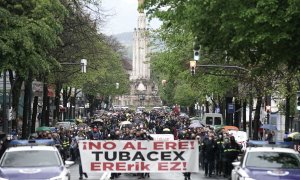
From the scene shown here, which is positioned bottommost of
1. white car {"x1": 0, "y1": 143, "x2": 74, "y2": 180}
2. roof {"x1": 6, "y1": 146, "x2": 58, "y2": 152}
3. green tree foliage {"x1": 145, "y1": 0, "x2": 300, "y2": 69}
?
white car {"x1": 0, "y1": 143, "x2": 74, "y2": 180}

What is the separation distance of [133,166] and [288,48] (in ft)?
18.0

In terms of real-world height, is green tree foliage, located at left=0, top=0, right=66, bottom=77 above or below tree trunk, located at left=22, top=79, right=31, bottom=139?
above

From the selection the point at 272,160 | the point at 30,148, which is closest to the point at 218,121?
the point at 30,148

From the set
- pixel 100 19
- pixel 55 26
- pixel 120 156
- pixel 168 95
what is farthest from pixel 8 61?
pixel 168 95

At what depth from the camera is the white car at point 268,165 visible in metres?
18.2

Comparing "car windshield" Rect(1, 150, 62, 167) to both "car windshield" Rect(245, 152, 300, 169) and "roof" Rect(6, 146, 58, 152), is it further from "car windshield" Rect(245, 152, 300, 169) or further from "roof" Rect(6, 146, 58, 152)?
"car windshield" Rect(245, 152, 300, 169)

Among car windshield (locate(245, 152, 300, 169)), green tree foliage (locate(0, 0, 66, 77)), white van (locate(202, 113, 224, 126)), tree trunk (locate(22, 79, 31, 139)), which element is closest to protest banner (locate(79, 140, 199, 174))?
car windshield (locate(245, 152, 300, 169))

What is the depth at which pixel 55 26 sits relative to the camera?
101 feet

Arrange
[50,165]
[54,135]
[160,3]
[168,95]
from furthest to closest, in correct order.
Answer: [168,95]
[54,135]
[160,3]
[50,165]

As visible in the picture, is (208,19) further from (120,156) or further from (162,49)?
(162,49)

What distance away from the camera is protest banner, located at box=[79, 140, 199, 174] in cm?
2314

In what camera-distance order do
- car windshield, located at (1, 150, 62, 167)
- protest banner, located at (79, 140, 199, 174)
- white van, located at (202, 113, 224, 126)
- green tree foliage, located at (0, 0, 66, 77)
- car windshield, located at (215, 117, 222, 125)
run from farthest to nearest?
car windshield, located at (215, 117, 222, 125)
white van, located at (202, 113, 224, 126)
green tree foliage, located at (0, 0, 66, 77)
protest banner, located at (79, 140, 199, 174)
car windshield, located at (1, 150, 62, 167)

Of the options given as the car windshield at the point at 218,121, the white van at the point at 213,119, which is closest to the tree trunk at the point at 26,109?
the white van at the point at 213,119

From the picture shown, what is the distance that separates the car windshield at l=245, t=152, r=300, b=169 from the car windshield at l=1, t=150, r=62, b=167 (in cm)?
468
